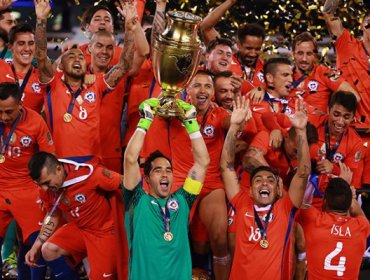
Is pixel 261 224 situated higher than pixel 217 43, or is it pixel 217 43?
pixel 217 43

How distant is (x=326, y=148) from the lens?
741cm

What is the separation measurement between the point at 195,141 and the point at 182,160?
3.64 ft

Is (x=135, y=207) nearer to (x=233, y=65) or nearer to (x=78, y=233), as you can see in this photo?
(x=78, y=233)

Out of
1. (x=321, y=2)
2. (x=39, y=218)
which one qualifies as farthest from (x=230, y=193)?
(x=321, y=2)

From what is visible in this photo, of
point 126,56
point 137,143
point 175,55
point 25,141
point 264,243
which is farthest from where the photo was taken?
point 25,141

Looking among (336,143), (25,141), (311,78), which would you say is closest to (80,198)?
(25,141)

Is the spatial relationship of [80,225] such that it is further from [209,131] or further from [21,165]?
[209,131]

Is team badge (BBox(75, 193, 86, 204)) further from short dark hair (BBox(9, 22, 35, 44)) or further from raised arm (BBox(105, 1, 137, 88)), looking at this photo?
short dark hair (BBox(9, 22, 35, 44))

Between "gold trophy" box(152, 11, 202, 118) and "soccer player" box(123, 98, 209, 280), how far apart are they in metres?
0.37

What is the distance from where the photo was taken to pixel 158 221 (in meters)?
6.07

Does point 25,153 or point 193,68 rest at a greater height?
point 193,68

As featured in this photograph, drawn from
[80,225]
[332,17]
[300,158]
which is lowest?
[80,225]

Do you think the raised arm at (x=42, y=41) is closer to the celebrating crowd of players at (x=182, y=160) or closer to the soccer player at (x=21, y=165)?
the celebrating crowd of players at (x=182, y=160)

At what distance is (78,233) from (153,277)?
50.9 inches
